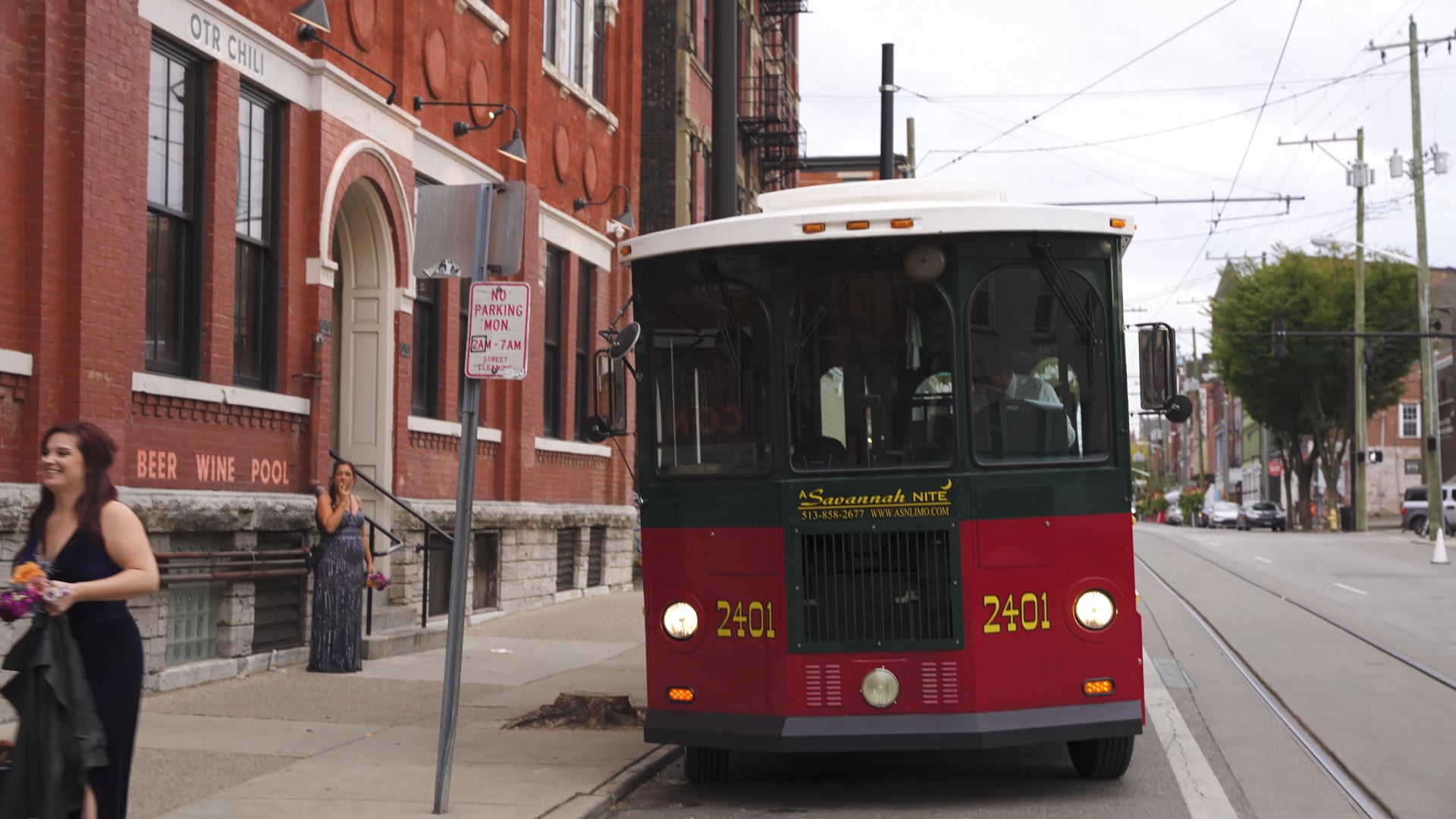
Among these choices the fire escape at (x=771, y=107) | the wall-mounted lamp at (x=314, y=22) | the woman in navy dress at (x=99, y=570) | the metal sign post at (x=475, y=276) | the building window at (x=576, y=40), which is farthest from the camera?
the fire escape at (x=771, y=107)

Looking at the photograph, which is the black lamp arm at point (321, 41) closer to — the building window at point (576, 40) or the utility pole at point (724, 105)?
the utility pole at point (724, 105)

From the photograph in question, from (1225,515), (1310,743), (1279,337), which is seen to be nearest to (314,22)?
(1310,743)

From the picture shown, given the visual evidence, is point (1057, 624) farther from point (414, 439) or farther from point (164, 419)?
point (414, 439)

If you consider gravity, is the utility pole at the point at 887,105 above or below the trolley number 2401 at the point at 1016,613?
above

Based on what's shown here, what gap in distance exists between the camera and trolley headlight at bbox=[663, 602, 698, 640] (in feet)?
26.1

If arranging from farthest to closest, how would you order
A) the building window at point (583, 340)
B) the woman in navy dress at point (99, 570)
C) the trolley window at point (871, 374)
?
the building window at point (583, 340) → the trolley window at point (871, 374) → the woman in navy dress at point (99, 570)

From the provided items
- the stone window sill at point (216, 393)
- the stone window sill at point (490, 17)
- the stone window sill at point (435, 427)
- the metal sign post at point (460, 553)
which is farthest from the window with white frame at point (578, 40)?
the metal sign post at point (460, 553)

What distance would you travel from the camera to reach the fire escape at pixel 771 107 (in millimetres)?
35656

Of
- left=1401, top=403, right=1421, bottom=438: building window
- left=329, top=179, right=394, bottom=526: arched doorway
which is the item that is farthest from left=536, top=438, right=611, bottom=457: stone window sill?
left=1401, top=403, right=1421, bottom=438: building window

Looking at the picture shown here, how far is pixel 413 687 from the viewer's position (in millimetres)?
11969

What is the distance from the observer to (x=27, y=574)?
4945 millimetres

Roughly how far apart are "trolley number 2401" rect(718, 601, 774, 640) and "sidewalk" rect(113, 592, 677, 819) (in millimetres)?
1027

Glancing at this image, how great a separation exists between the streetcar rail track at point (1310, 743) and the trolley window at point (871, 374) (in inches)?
105

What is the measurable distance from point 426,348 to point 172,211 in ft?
16.9
